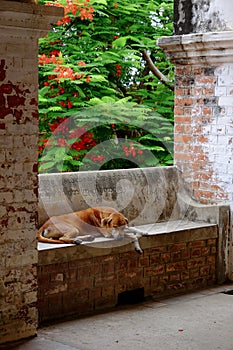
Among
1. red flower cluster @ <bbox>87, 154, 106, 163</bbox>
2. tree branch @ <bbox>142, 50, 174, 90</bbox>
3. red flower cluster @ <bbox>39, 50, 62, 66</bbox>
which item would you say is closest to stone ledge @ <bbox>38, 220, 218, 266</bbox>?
red flower cluster @ <bbox>87, 154, 106, 163</bbox>

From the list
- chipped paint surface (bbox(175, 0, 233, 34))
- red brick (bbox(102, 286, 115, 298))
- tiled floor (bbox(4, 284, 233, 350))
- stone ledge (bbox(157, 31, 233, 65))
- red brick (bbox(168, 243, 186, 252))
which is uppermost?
chipped paint surface (bbox(175, 0, 233, 34))

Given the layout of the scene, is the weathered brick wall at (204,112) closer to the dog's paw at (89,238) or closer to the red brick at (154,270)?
the red brick at (154,270)

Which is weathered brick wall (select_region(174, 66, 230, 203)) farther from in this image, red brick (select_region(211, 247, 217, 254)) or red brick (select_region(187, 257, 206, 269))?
red brick (select_region(187, 257, 206, 269))

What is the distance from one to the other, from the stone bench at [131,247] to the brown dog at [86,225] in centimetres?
12

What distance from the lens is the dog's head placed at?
651 centimetres

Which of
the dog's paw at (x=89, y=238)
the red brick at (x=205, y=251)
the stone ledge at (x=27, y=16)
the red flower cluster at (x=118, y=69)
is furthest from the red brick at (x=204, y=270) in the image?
the red flower cluster at (x=118, y=69)

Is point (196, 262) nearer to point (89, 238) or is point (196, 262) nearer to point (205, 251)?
point (205, 251)

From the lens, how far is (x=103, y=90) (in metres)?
9.48

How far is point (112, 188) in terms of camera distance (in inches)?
282

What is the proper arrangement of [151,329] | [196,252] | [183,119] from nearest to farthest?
[151,329] < [196,252] < [183,119]

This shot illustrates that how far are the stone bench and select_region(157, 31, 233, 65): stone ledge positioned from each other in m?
A: 1.16

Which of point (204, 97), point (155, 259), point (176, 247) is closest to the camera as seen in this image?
point (155, 259)

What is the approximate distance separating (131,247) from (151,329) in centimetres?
91

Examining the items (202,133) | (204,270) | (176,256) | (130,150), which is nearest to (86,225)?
(176,256)
